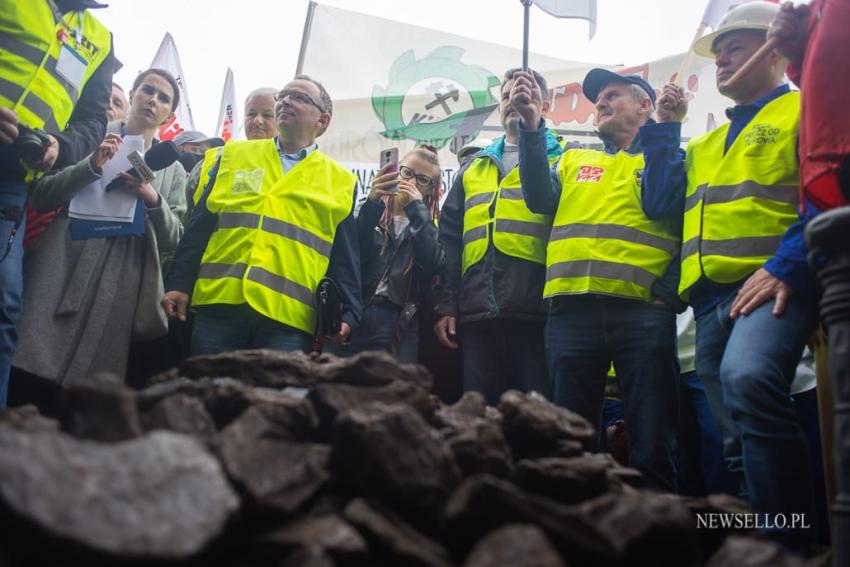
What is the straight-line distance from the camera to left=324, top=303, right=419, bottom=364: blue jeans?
4.84m

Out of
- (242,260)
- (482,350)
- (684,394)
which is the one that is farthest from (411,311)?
(684,394)

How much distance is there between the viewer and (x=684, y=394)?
201 inches

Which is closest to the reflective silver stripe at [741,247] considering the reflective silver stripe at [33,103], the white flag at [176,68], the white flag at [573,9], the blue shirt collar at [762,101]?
the blue shirt collar at [762,101]

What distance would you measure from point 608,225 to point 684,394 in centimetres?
158

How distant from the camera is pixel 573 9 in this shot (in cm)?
558

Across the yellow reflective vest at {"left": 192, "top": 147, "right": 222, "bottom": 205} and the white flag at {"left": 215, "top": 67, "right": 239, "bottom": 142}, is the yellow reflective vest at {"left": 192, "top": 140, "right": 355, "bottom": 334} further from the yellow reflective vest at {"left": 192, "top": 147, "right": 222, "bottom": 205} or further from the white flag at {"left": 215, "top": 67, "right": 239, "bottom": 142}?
the white flag at {"left": 215, "top": 67, "right": 239, "bottom": 142}

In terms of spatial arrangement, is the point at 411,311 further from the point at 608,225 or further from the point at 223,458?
the point at 223,458

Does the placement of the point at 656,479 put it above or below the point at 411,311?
below

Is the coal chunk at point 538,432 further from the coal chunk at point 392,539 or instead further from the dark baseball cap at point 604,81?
the dark baseball cap at point 604,81

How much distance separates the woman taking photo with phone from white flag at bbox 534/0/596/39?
4.56 feet

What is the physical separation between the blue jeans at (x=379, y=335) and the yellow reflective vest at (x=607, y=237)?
43.0 inches

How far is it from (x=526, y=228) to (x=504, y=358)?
0.74 meters

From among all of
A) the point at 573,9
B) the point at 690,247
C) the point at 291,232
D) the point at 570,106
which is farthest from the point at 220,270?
the point at 570,106

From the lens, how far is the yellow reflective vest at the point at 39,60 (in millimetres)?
3715
